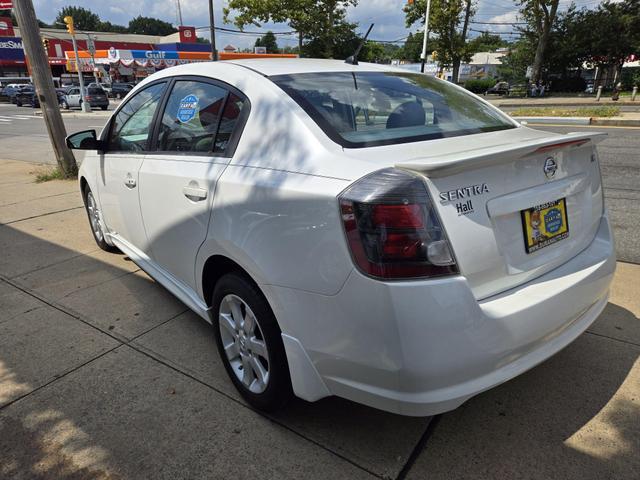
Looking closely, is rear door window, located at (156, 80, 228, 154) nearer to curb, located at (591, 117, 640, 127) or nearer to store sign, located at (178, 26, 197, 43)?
curb, located at (591, 117, 640, 127)

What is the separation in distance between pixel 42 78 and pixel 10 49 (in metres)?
66.2

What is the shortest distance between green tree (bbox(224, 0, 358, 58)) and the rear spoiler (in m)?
35.0

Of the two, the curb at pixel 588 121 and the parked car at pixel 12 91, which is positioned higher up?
the curb at pixel 588 121

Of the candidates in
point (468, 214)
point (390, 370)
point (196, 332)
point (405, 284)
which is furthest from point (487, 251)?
point (196, 332)

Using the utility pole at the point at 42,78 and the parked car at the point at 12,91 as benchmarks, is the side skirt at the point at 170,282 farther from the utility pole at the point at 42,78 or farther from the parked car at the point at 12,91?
the parked car at the point at 12,91

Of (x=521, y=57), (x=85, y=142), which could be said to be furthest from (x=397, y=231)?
(x=521, y=57)

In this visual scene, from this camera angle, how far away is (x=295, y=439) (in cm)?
224

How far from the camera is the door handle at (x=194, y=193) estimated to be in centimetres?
240

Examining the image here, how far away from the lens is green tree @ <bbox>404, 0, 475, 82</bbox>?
3406 centimetres

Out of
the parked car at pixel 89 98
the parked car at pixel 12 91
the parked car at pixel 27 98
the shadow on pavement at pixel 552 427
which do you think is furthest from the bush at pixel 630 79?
the parked car at pixel 12 91

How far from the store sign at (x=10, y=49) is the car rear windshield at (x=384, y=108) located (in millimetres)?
72507

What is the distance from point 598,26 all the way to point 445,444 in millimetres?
42891

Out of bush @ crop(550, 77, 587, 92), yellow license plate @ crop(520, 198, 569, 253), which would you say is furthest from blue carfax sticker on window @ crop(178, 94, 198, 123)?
bush @ crop(550, 77, 587, 92)

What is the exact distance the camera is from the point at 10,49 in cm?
6053
